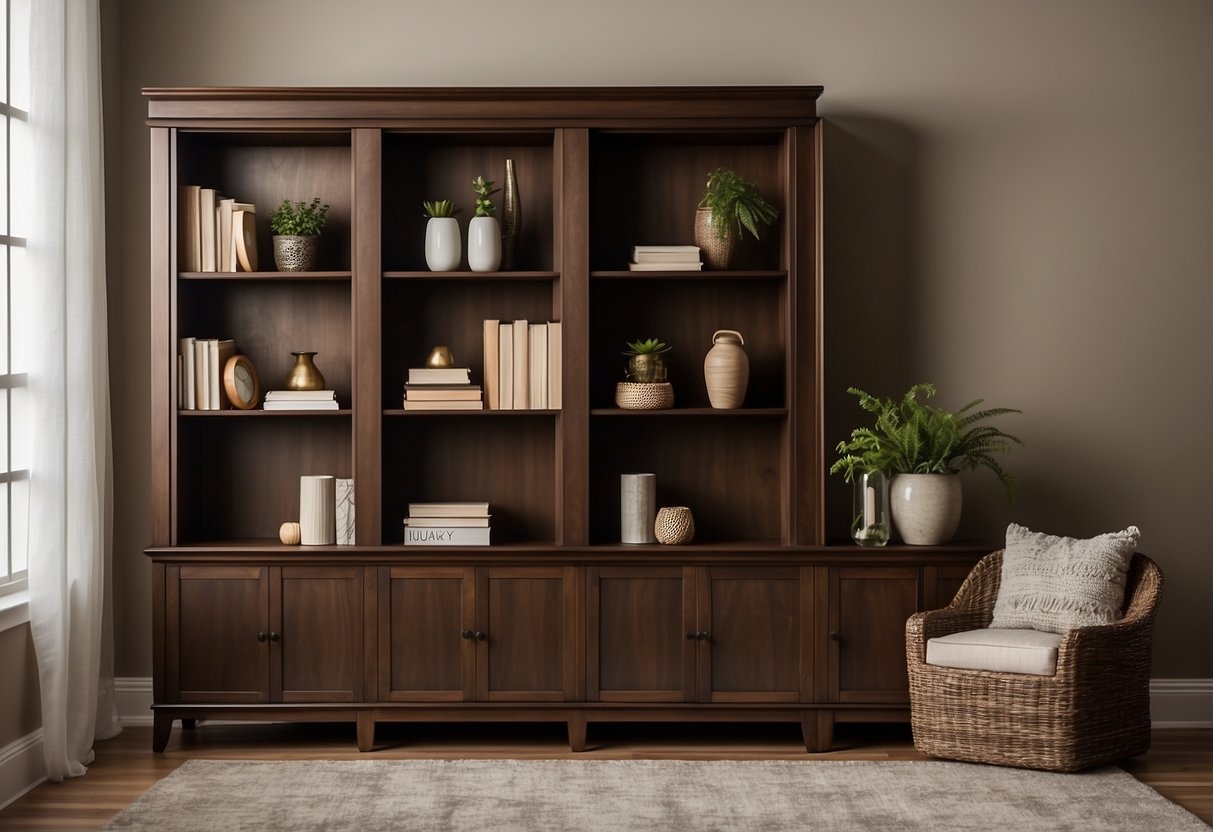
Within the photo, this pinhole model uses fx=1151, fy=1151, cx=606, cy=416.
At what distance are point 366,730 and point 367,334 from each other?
4.63 feet

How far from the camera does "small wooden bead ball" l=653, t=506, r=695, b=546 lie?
13.6 feet

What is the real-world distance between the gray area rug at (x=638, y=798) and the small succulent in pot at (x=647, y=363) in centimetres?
136

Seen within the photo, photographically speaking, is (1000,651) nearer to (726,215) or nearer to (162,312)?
(726,215)

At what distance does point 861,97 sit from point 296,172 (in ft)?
7.29

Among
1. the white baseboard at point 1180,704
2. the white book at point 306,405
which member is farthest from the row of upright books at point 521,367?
the white baseboard at point 1180,704

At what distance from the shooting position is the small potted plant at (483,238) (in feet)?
13.7

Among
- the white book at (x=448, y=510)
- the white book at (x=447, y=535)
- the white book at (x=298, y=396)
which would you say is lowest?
the white book at (x=447, y=535)

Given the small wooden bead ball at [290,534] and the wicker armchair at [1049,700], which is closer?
the wicker armchair at [1049,700]

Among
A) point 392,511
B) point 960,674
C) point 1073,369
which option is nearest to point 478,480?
point 392,511

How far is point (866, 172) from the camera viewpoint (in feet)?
14.8

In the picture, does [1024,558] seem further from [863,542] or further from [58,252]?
[58,252]

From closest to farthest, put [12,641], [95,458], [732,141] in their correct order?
[12,641], [95,458], [732,141]

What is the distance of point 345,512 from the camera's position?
13.7 feet

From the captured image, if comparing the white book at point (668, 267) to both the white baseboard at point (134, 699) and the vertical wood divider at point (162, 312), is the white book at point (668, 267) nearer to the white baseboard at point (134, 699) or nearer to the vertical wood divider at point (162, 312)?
the vertical wood divider at point (162, 312)
